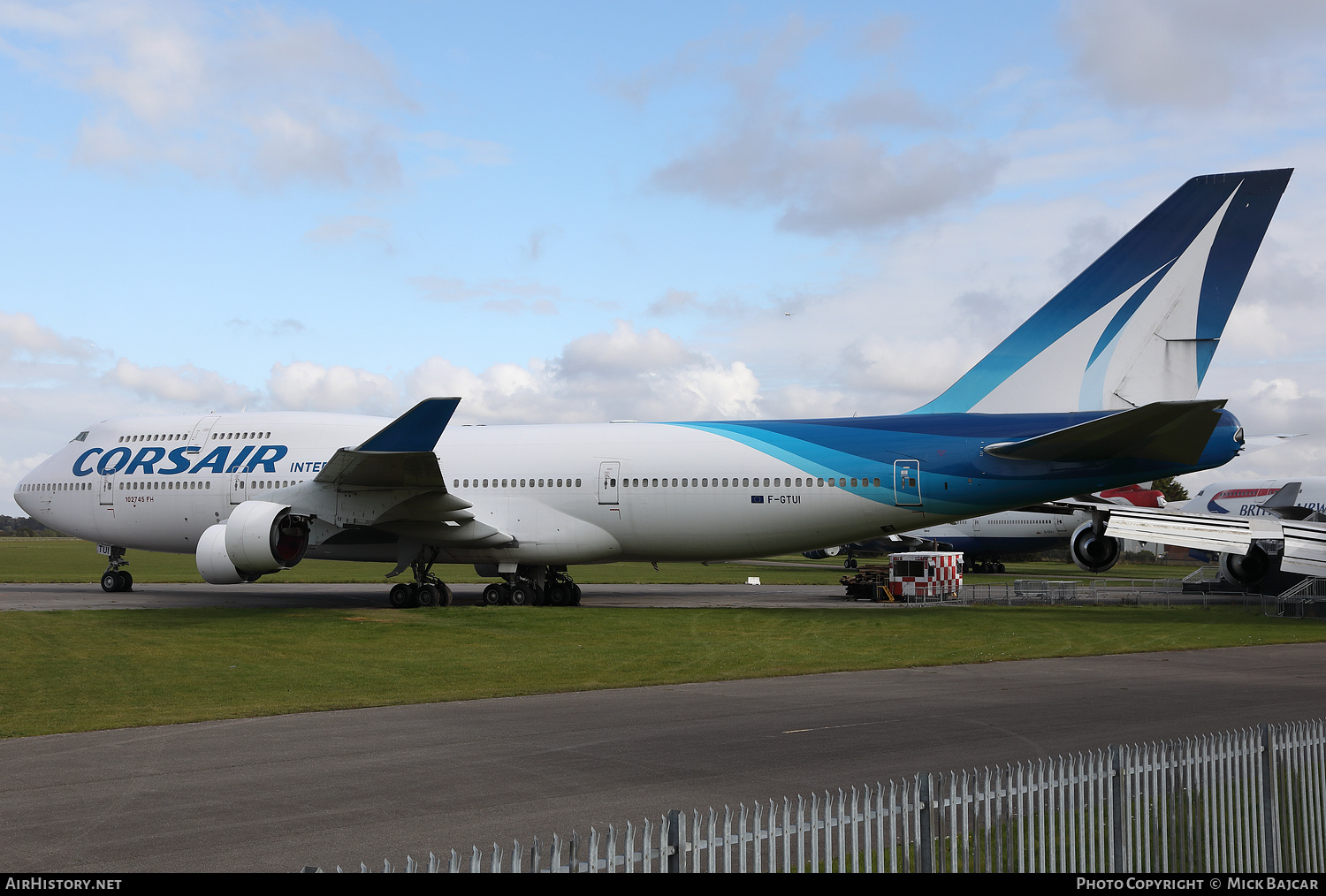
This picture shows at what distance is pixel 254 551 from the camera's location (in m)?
23.8

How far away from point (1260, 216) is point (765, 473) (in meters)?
12.1

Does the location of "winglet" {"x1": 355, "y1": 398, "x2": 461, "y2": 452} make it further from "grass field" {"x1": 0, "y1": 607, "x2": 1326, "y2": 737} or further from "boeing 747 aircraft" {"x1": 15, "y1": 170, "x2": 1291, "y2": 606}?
"grass field" {"x1": 0, "y1": 607, "x2": 1326, "y2": 737}

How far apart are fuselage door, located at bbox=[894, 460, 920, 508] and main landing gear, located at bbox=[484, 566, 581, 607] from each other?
9862mm

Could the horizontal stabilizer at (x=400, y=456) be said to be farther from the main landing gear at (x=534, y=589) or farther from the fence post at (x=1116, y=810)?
the fence post at (x=1116, y=810)

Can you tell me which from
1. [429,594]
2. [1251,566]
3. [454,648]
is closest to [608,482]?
[429,594]

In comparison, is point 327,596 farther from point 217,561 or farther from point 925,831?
point 925,831

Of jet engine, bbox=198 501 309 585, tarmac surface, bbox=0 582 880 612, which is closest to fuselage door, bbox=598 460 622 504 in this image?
tarmac surface, bbox=0 582 880 612

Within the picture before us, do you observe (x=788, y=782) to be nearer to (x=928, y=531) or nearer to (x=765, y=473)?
(x=765, y=473)

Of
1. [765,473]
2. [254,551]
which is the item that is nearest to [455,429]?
[254,551]

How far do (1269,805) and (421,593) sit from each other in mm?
22964

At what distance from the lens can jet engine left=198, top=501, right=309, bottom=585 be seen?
937 inches

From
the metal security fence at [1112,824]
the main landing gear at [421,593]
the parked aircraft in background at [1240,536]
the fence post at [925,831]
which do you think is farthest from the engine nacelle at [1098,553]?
the fence post at [925,831]

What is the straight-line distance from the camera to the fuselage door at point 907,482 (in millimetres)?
23688

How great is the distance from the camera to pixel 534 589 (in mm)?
28109
